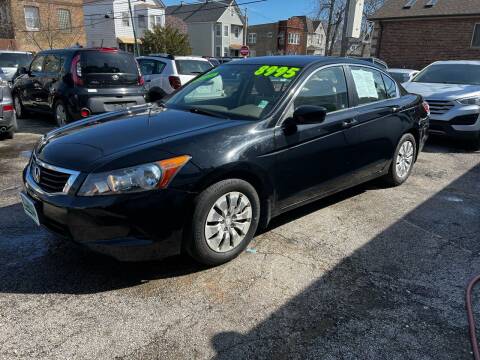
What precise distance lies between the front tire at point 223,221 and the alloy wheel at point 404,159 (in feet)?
8.76

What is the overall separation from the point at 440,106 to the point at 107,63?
21.0 feet

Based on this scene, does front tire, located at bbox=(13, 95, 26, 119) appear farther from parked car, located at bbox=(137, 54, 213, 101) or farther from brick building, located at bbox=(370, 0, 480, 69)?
brick building, located at bbox=(370, 0, 480, 69)

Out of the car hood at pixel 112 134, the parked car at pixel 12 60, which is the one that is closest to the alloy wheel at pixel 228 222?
the car hood at pixel 112 134

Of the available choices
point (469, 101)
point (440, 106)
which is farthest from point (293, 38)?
point (469, 101)

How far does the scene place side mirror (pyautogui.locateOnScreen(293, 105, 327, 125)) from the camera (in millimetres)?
3484

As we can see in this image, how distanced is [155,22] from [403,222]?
4625 centimetres

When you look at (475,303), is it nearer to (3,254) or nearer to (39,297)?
(39,297)

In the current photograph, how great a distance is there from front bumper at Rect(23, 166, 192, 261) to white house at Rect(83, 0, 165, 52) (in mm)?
42787

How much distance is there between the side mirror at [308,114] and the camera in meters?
3.48

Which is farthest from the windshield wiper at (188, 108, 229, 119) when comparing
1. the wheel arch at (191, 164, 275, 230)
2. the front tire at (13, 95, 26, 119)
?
the front tire at (13, 95, 26, 119)

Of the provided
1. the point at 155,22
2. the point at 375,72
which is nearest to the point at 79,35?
the point at 155,22

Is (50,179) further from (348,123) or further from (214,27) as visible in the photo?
(214,27)

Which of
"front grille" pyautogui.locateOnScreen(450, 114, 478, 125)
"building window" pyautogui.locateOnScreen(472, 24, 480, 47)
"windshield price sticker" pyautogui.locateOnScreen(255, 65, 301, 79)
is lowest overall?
"front grille" pyautogui.locateOnScreen(450, 114, 478, 125)

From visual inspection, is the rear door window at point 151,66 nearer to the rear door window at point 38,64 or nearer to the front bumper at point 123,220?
the rear door window at point 38,64
